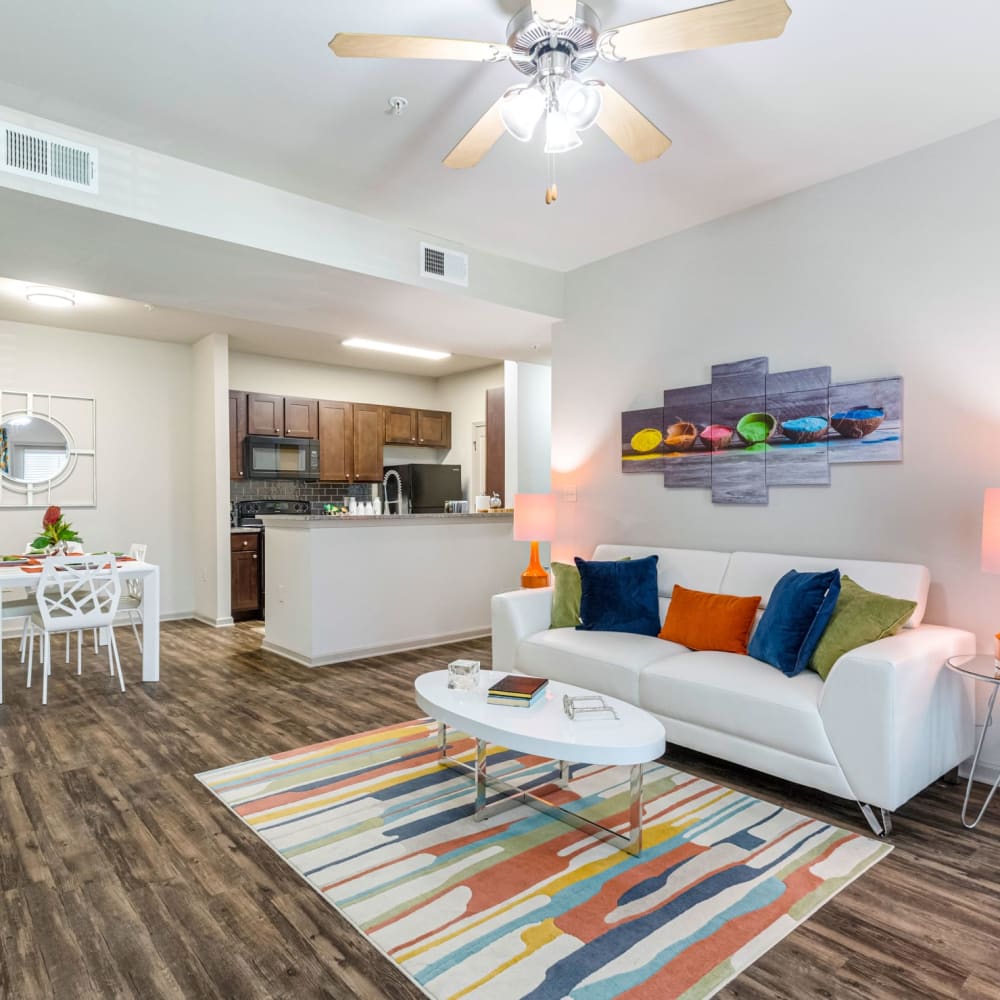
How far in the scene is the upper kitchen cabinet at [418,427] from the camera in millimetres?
8172

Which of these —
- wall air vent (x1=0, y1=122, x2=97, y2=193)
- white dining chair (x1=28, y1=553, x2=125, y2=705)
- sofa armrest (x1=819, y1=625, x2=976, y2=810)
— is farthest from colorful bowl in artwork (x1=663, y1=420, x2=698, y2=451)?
white dining chair (x1=28, y1=553, x2=125, y2=705)

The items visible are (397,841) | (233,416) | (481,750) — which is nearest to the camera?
(397,841)

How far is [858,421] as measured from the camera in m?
3.40

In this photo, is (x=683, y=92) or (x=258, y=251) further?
(x=258, y=251)

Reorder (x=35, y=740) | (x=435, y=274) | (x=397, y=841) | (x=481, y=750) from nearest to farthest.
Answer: (x=397, y=841) < (x=481, y=750) < (x=35, y=740) < (x=435, y=274)

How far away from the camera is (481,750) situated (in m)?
2.64

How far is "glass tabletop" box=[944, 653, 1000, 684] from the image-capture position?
2.47 metres

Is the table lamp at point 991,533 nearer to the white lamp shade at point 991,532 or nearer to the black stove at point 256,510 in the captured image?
the white lamp shade at point 991,532

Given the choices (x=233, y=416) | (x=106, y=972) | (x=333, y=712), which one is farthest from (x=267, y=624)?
(x=106, y=972)

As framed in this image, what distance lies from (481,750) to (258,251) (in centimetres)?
268

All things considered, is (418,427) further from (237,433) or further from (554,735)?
(554,735)

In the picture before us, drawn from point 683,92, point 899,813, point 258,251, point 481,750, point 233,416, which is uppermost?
point 683,92

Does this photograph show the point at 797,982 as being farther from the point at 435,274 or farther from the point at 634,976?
the point at 435,274

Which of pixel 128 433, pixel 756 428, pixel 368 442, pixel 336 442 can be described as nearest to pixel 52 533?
pixel 128 433
